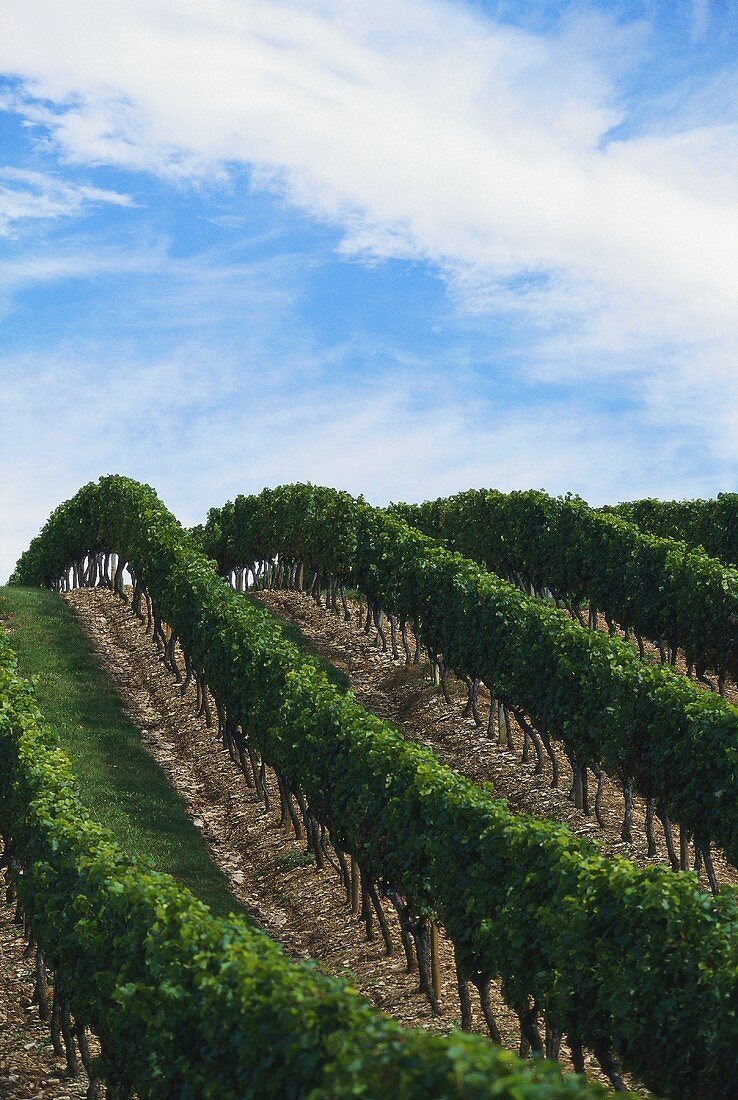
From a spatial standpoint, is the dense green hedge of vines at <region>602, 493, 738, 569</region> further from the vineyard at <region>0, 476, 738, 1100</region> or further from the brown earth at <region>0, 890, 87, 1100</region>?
the brown earth at <region>0, 890, 87, 1100</region>

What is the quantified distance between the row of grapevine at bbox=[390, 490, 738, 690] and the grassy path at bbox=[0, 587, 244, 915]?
14.1m

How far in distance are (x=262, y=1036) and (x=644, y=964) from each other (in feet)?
16.6

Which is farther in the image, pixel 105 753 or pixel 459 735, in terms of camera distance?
pixel 459 735

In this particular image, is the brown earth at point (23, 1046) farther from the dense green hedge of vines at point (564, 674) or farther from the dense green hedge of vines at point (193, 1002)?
the dense green hedge of vines at point (564, 674)

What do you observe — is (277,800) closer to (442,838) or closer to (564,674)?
(564,674)

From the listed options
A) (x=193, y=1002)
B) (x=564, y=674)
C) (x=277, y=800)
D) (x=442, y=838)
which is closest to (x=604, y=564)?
(x=564, y=674)

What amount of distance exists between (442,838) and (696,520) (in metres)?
31.9

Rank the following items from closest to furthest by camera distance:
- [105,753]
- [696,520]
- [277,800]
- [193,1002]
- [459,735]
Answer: [193,1002] → [277,800] → [105,753] → [459,735] → [696,520]

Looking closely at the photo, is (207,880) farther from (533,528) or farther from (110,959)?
(533,528)

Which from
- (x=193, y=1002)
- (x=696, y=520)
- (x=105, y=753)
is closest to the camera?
(x=193, y=1002)

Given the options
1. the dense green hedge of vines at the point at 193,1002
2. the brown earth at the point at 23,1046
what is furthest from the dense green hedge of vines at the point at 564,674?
the brown earth at the point at 23,1046

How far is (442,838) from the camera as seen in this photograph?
1755 cm

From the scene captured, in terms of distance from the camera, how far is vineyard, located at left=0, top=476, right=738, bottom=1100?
11.7 m

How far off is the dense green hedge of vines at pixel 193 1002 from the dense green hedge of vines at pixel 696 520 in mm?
31733
